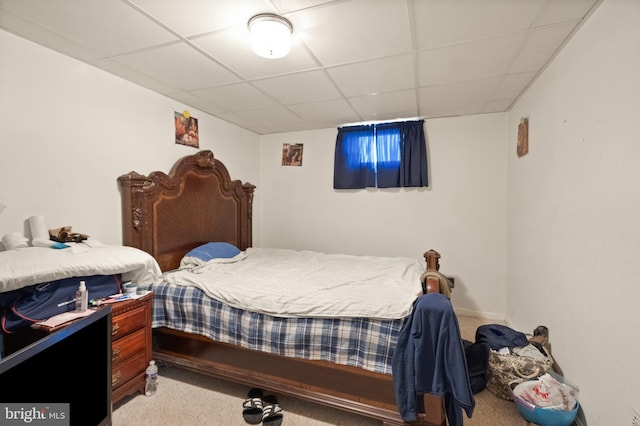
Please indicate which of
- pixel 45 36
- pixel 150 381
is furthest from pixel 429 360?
pixel 45 36

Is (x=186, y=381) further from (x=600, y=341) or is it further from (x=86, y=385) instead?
(x=600, y=341)

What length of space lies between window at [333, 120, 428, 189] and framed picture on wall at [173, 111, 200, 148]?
Answer: 1716mm

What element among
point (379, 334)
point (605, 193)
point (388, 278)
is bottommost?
point (379, 334)

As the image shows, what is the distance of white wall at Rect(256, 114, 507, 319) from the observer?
10.6 feet

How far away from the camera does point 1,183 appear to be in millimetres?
1688

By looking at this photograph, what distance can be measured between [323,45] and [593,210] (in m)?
1.84

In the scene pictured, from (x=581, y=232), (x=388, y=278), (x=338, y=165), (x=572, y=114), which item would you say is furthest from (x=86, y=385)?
(x=338, y=165)

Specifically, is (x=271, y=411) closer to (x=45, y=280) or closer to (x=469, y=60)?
(x=45, y=280)

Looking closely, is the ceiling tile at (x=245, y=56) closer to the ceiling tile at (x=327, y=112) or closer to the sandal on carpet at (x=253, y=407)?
the ceiling tile at (x=327, y=112)

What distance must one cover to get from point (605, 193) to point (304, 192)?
3.11 meters

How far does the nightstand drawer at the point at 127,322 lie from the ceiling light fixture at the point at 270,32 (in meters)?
1.85

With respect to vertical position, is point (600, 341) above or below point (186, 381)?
above

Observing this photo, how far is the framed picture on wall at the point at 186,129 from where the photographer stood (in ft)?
9.41

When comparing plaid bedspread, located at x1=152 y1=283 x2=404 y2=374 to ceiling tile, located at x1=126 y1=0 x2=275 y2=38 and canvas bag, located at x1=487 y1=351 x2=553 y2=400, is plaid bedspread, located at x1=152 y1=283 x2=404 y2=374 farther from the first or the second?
ceiling tile, located at x1=126 y1=0 x2=275 y2=38
